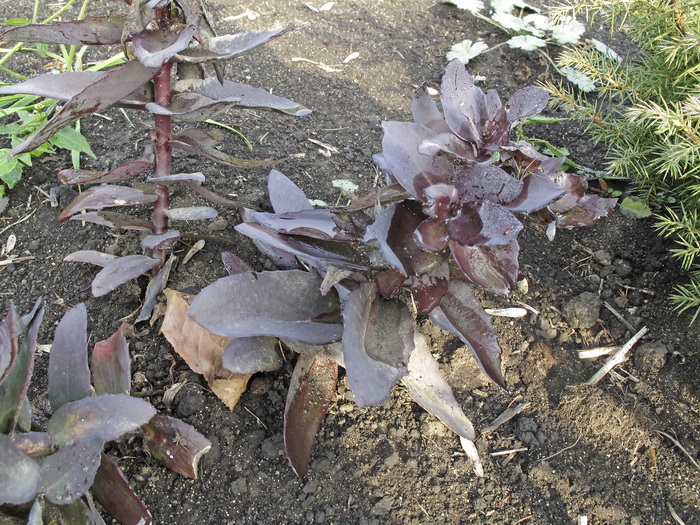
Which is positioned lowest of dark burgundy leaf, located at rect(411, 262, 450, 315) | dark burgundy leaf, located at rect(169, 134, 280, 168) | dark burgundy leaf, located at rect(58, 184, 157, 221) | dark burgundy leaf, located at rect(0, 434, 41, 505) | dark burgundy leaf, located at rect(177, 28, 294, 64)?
dark burgundy leaf, located at rect(0, 434, 41, 505)

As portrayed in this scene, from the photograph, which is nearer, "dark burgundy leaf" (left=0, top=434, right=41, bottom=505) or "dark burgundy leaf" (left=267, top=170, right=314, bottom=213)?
"dark burgundy leaf" (left=0, top=434, right=41, bottom=505)

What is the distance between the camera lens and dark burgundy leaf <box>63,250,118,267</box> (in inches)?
67.7

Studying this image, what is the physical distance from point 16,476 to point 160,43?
3.06ft

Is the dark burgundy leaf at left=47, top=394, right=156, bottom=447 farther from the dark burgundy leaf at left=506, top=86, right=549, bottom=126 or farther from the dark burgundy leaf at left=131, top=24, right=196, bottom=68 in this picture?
the dark burgundy leaf at left=506, top=86, right=549, bottom=126

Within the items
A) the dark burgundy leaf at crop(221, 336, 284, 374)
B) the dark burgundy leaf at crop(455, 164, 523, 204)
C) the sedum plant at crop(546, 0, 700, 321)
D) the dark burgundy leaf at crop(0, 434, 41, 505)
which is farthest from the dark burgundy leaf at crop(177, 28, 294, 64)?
the sedum plant at crop(546, 0, 700, 321)

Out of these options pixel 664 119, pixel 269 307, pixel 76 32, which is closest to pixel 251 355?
pixel 269 307

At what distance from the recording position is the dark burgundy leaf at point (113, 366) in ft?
4.58

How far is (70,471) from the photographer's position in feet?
3.81

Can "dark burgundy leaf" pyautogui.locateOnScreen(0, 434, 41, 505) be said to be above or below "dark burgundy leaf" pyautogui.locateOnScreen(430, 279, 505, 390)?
above

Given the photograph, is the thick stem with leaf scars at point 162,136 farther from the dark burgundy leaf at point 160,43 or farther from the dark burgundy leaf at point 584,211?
the dark burgundy leaf at point 584,211

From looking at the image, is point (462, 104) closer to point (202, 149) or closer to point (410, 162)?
point (410, 162)

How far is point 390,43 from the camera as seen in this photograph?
2.87 m

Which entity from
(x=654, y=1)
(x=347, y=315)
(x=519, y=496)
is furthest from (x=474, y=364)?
(x=654, y=1)

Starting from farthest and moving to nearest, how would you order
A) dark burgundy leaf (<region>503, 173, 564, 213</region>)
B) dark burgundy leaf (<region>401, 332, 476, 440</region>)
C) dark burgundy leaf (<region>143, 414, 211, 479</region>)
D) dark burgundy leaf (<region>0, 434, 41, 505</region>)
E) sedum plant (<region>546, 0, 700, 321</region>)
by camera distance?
sedum plant (<region>546, 0, 700, 321</region>) < dark burgundy leaf (<region>401, 332, 476, 440</region>) < dark burgundy leaf (<region>143, 414, 211, 479</region>) < dark burgundy leaf (<region>503, 173, 564, 213</region>) < dark burgundy leaf (<region>0, 434, 41, 505</region>)
